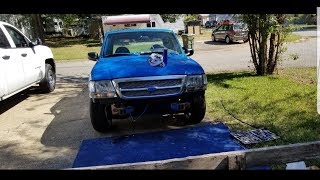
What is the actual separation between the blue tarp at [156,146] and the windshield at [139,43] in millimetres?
1629

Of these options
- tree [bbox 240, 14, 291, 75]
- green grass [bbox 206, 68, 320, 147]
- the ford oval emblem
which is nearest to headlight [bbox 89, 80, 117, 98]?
the ford oval emblem

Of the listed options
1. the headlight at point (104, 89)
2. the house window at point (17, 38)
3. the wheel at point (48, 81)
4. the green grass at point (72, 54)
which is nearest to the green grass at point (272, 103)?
the headlight at point (104, 89)

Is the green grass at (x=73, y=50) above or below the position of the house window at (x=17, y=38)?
below

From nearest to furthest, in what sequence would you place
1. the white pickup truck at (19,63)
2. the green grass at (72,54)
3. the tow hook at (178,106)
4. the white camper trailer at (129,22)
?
the tow hook at (178,106)
the white pickup truck at (19,63)
the white camper trailer at (129,22)
the green grass at (72,54)

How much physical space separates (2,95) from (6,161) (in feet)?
7.12

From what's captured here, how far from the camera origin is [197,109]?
18.4ft

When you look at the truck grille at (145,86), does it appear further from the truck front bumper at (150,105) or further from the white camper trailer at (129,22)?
the white camper trailer at (129,22)

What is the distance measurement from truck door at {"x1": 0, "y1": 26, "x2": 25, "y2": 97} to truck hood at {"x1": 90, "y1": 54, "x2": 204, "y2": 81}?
2177mm

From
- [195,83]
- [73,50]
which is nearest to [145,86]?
[195,83]

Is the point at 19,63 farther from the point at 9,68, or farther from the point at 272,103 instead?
the point at 272,103

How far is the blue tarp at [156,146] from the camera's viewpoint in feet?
15.4

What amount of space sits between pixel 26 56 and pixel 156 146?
4.32 meters
